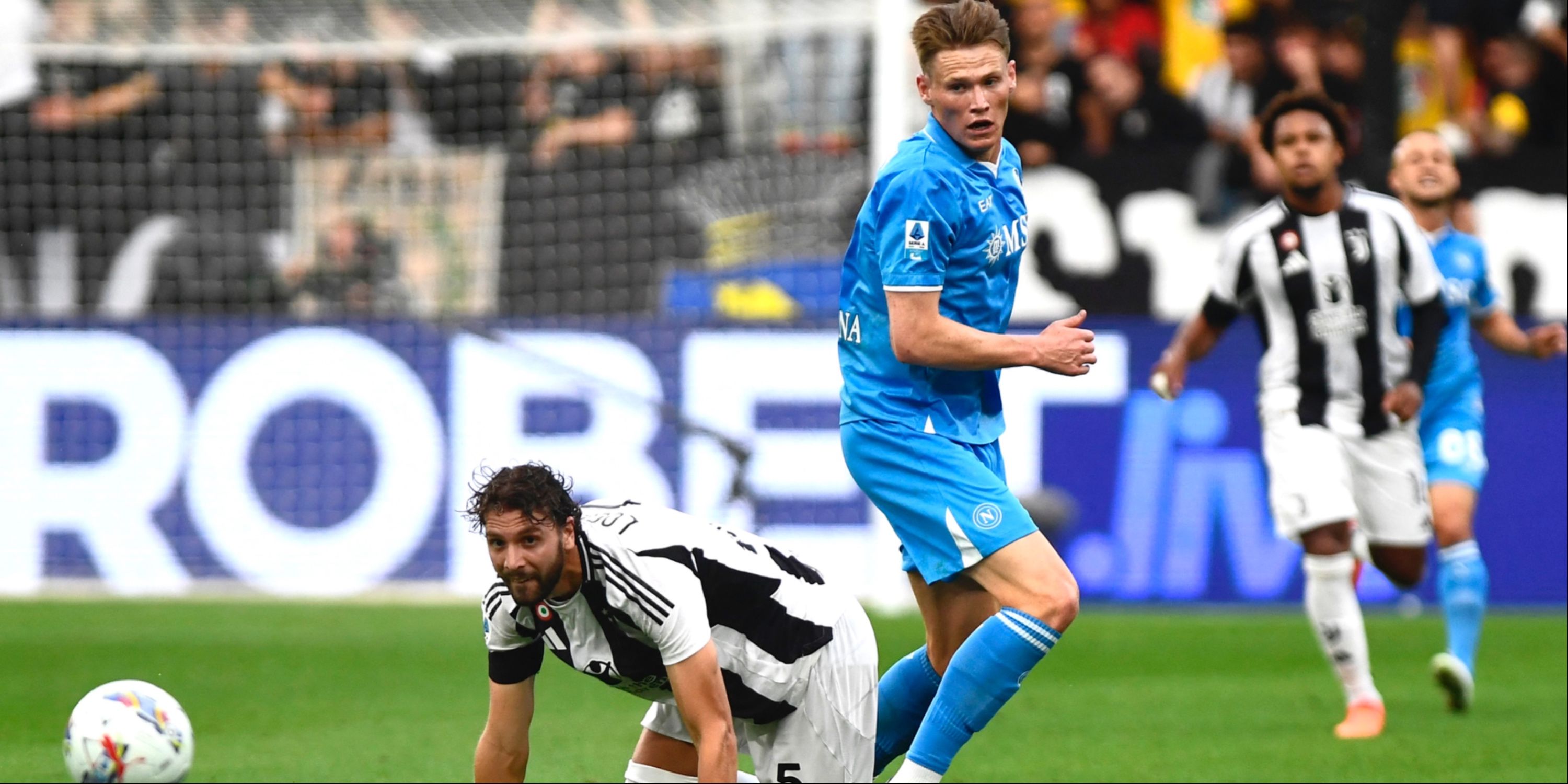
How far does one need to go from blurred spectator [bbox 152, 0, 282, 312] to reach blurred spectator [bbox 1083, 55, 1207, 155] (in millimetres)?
5621

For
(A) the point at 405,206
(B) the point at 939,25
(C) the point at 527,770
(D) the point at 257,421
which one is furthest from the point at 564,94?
(B) the point at 939,25

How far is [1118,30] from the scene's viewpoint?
45.9 feet

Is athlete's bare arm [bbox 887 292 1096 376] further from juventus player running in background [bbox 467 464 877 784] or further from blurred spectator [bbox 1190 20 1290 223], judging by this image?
blurred spectator [bbox 1190 20 1290 223]

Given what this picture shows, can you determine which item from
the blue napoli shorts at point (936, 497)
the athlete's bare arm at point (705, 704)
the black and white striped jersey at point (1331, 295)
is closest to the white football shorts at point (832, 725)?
the blue napoli shorts at point (936, 497)

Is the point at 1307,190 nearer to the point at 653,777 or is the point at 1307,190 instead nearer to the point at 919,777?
the point at 919,777

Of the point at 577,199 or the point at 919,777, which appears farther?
the point at 577,199

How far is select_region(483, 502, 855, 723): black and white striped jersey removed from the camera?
440 cm

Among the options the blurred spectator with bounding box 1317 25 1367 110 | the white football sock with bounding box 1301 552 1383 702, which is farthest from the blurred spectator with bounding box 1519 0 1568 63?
the white football sock with bounding box 1301 552 1383 702

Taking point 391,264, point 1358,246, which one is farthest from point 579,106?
point 1358,246

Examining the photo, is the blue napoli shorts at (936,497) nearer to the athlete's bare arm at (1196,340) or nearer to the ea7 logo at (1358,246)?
the athlete's bare arm at (1196,340)

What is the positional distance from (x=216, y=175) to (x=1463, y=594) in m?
9.13

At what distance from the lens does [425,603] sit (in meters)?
11.6

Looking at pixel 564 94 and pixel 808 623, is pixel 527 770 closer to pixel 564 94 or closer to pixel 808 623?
pixel 808 623

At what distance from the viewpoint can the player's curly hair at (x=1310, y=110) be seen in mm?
7246
